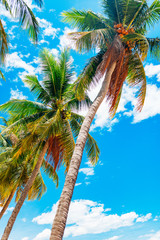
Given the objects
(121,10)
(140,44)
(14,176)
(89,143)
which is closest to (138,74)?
(140,44)

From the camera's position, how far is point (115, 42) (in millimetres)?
8492

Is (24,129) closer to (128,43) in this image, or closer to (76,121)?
(76,121)

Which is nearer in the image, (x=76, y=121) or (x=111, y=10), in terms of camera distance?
(x=111, y=10)

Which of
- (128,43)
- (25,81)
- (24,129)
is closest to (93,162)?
(24,129)

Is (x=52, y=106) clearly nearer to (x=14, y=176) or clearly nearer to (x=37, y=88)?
(x=37, y=88)

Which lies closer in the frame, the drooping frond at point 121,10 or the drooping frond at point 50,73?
the drooping frond at point 121,10

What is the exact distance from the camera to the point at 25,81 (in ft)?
44.1

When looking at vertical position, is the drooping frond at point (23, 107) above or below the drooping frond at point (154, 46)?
below

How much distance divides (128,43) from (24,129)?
7107mm

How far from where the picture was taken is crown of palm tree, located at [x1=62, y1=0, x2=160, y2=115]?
29.8 ft

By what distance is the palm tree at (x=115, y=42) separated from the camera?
28.6 ft

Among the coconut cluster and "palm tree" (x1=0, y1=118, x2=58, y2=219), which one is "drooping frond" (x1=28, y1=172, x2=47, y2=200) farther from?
the coconut cluster

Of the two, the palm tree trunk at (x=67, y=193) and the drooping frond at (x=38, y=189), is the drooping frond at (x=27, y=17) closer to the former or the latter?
the palm tree trunk at (x=67, y=193)

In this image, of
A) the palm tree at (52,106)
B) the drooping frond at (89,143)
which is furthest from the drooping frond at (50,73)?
the drooping frond at (89,143)
